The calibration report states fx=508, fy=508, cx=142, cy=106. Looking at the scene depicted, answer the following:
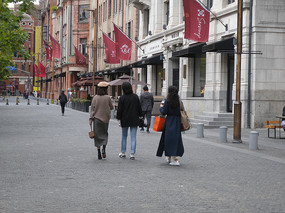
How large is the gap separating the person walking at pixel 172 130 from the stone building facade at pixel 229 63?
7.11 m

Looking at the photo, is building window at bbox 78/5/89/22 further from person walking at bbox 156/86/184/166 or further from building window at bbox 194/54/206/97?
person walking at bbox 156/86/184/166

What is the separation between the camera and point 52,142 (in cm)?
1565

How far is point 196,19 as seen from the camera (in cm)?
2253

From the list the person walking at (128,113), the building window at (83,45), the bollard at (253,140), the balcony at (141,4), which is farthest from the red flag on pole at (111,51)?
the building window at (83,45)

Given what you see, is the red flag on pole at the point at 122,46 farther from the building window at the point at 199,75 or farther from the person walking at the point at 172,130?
the person walking at the point at 172,130

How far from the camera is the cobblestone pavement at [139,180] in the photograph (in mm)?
6738

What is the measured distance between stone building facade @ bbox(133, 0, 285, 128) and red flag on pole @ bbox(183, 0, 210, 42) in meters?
0.78

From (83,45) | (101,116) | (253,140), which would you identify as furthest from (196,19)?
(83,45)

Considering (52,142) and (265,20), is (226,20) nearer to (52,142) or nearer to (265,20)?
(265,20)

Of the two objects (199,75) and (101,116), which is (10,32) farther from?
(101,116)

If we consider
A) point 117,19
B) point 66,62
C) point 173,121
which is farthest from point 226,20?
point 66,62

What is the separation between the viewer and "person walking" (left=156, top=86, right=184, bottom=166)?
10.7m

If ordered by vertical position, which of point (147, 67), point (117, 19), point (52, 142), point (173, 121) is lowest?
point (52, 142)

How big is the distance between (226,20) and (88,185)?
58.6ft
